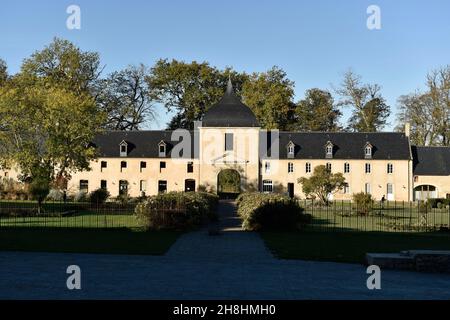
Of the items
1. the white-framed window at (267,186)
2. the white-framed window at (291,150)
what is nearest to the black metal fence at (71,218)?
the white-framed window at (267,186)

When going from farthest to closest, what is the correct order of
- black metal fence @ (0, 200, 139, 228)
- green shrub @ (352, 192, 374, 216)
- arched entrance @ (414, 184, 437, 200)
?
arched entrance @ (414, 184, 437, 200)
green shrub @ (352, 192, 374, 216)
black metal fence @ (0, 200, 139, 228)

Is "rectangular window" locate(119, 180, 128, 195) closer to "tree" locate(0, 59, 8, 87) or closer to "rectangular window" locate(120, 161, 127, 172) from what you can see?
"rectangular window" locate(120, 161, 127, 172)

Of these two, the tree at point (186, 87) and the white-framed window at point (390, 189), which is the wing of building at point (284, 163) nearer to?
the white-framed window at point (390, 189)

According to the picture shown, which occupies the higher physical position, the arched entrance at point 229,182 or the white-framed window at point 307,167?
the white-framed window at point 307,167

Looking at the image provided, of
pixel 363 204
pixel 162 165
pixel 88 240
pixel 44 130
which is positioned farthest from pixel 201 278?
pixel 162 165

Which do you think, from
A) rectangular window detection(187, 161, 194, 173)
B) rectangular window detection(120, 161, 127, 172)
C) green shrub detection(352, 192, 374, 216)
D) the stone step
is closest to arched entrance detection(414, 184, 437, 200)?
rectangular window detection(187, 161, 194, 173)

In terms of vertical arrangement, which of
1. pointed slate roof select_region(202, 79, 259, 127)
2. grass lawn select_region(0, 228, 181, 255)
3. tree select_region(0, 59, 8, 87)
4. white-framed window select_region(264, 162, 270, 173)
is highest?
tree select_region(0, 59, 8, 87)

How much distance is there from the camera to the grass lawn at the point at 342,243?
1697cm

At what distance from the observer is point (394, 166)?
58.9 m

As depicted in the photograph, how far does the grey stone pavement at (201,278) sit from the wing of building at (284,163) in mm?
41260

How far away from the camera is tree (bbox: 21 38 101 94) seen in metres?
61.3

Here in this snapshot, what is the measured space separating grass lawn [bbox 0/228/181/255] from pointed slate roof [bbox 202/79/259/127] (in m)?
33.0

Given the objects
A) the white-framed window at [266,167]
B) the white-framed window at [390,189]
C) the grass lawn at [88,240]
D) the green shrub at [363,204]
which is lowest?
the grass lawn at [88,240]
